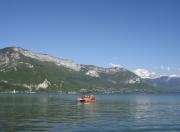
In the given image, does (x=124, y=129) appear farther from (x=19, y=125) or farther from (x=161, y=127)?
(x=19, y=125)

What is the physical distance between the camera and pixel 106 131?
71875 millimetres

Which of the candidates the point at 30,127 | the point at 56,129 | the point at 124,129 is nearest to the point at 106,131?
the point at 124,129

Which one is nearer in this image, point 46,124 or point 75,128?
point 75,128

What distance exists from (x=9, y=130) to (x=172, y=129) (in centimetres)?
3049

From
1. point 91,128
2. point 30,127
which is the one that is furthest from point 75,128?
point 30,127

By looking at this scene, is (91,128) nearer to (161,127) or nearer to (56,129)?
(56,129)

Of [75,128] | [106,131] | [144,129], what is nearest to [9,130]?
[75,128]

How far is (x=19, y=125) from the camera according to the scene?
8019cm

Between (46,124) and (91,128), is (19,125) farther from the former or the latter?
(91,128)

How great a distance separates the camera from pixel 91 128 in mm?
76188

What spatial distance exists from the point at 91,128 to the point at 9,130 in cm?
1525

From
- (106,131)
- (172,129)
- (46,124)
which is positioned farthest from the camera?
(46,124)

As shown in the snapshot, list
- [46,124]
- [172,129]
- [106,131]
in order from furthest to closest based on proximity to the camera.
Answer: [46,124] < [172,129] < [106,131]

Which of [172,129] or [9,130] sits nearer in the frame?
[9,130]
